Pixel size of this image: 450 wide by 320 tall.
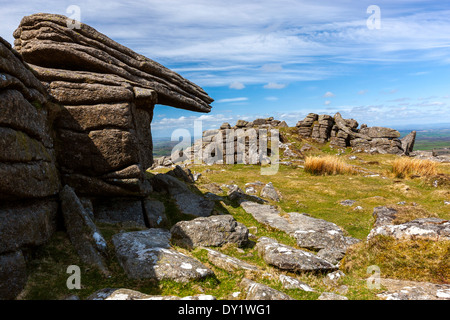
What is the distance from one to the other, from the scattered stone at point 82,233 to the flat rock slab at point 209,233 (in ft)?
12.6

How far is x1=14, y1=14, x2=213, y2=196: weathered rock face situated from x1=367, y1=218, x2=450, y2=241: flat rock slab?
44.9 ft

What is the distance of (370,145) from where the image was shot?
5878 centimetres

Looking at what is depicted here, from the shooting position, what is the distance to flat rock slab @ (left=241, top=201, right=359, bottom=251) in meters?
15.7

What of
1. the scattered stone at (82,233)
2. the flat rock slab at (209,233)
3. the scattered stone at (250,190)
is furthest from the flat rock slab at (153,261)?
the scattered stone at (250,190)

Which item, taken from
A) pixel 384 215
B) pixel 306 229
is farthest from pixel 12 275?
pixel 384 215

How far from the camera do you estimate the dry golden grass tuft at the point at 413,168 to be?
3280 cm

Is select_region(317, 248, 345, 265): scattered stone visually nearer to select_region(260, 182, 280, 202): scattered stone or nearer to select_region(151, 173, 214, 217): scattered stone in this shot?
select_region(151, 173, 214, 217): scattered stone

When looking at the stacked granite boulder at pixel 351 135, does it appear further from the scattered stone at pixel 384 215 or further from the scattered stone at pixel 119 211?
the scattered stone at pixel 119 211

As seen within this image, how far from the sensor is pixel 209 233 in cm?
1532

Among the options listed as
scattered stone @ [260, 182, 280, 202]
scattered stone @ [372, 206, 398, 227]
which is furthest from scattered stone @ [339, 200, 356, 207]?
scattered stone @ [260, 182, 280, 202]
